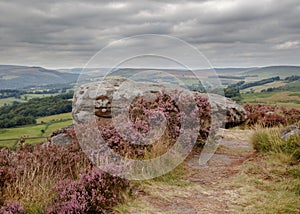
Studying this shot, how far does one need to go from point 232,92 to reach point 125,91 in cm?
3707

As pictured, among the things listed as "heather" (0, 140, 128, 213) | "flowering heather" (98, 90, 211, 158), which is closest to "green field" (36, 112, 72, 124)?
"flowering heather" (98, 90, 211, 158)

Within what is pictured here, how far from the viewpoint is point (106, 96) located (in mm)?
12141

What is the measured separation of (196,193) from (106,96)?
23.2 ft

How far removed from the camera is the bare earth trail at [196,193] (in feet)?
17.0

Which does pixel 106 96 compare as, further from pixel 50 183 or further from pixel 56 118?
pixel 56 118

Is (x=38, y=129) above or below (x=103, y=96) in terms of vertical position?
below

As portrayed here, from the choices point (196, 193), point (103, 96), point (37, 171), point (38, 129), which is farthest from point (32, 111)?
point (196, 193)

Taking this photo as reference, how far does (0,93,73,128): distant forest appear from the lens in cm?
6843

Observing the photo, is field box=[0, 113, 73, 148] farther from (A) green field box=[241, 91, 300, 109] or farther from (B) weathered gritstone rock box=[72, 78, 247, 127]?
(B) weathered gritstone rock box=[72, 78, 247, 127]

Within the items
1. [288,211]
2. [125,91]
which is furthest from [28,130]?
[288,211]

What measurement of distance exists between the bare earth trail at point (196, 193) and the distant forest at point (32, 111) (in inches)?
2543

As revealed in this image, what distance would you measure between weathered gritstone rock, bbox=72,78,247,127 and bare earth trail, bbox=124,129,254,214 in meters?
Answer: 4.05

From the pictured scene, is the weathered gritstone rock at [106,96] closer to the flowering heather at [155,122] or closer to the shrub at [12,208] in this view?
the flowering heather at [155,122]

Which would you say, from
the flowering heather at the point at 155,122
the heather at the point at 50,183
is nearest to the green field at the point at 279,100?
the flowering heather at the point at 155,122
